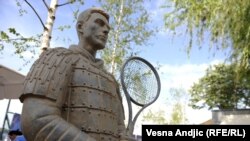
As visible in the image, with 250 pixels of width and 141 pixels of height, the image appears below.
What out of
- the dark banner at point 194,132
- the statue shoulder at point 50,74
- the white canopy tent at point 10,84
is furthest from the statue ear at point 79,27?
the dark banner at point 194,132

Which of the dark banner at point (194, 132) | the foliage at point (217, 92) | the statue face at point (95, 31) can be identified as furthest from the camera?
the foliage at point (217, 92)

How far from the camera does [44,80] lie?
5.58 ft

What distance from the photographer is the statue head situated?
6.70 ft

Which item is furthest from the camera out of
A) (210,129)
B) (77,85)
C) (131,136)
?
(210,129)

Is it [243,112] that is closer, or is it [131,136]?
[131,136]

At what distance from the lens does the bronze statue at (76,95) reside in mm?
1611

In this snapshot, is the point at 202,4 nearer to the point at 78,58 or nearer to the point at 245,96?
the point at 78,58

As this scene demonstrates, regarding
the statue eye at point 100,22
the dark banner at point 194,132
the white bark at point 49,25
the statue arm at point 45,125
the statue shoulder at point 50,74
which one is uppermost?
the white bark at point 49,25

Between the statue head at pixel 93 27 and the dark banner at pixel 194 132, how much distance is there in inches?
167

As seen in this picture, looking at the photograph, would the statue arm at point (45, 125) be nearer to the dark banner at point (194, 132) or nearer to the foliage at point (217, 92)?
the dark banner at point (194, 132)

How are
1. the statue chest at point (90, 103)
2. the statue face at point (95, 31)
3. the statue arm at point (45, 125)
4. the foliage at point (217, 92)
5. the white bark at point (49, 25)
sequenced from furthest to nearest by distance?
the foliage at point (217, 92) < the white bark at point (49, 25) < the statue face at point (95, 31) < the statue chest at point (90, 103) < the statue arm at point (45, 125)

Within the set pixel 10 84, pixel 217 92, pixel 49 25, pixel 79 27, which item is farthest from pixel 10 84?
pixel 217 92

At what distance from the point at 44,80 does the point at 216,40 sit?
6.57m

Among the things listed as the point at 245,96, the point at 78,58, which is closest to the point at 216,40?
the point at 78,58
